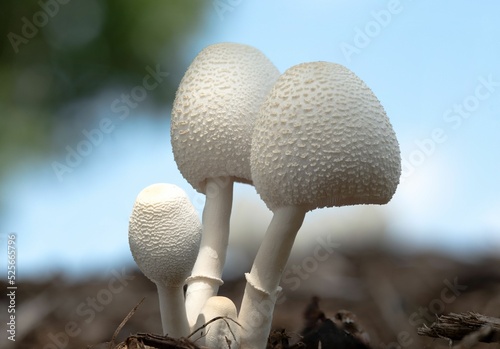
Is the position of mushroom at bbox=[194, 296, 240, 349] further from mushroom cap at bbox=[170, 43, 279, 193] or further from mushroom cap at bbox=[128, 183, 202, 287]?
mushroom cap at bbox=[170, 43, 279, 193]

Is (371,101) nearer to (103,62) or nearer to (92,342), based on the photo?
(92,342)

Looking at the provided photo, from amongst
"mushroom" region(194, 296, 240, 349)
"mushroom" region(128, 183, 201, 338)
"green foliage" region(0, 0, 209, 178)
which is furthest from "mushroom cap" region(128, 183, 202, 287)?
"green foliage" region(0, 0, 209, 178)

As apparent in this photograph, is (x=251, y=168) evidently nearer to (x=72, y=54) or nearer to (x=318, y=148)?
(x=318, y=148)

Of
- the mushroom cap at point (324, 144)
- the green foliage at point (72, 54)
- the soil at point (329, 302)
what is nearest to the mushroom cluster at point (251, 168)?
the mushroom cap at point (324, 144)

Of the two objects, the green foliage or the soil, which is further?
the green foliage

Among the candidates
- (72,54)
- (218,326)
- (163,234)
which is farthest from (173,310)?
(72,54)

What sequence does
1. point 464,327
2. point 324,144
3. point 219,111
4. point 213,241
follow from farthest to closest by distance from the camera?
point 213,241, point 219,111, point 464,327, point 324,144
